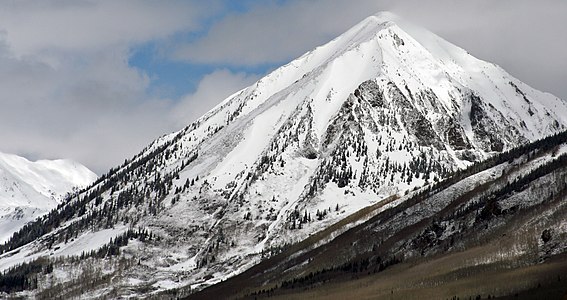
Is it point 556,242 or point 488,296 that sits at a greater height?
point 556,242

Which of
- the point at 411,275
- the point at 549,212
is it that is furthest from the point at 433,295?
the point at 549,212

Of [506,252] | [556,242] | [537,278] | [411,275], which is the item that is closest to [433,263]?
[411,275]

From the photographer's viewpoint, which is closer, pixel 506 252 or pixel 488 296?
pixel 488 296

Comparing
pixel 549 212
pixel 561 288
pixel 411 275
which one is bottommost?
pixel 561 288

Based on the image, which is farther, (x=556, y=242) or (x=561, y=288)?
(x=556, y=242)

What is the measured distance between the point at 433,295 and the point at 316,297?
49.4m

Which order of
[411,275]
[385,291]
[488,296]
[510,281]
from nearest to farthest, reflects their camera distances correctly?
1. [488,296]
2. [510,281]
3. [385,291]
4. [411,275]

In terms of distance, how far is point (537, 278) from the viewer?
455 ft

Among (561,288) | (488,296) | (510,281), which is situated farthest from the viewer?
(510,281)

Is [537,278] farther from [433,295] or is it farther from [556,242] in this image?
[556,242]

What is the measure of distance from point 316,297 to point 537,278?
6726cm

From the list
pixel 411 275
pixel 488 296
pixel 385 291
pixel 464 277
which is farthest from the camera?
pixel 411 275

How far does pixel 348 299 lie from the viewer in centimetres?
17875

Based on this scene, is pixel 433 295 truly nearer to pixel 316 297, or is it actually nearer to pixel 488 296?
pixel 488 296
